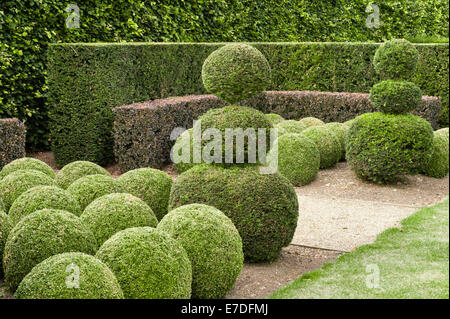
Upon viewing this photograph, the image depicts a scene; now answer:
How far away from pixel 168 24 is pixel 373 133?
711 centimetres

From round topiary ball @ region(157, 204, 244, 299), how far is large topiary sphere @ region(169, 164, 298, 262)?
0.67m

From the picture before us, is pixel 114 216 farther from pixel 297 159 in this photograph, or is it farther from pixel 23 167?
pixel 297 159

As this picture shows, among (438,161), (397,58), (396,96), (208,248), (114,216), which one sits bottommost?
(438,161)

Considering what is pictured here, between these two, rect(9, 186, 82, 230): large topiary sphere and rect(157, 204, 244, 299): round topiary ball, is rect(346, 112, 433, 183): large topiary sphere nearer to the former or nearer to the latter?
rect(157, 204, 244, 299): round topiary ball

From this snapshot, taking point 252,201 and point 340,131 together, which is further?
point 340,131

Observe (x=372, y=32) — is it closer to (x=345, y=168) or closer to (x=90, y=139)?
(x=345, y=168)

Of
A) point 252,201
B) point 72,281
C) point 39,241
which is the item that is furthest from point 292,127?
point 72,281

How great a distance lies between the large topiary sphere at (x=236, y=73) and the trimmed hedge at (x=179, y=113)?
15.0ft

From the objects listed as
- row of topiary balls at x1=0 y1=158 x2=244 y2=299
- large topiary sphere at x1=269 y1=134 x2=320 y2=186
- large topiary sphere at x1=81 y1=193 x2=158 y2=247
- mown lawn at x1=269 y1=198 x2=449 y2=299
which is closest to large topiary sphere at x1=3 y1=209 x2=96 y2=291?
row of topiary balls at x1=0 y1=158 x2=244 y2=299

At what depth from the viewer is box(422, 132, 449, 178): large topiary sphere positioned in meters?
10.1

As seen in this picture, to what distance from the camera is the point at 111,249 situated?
14.3 feet

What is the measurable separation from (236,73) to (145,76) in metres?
6.31

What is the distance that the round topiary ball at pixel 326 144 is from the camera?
1057 centimetres

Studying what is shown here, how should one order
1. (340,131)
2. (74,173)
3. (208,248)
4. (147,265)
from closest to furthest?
(147,265) → (208,248) → (74,173) → (340,131)
